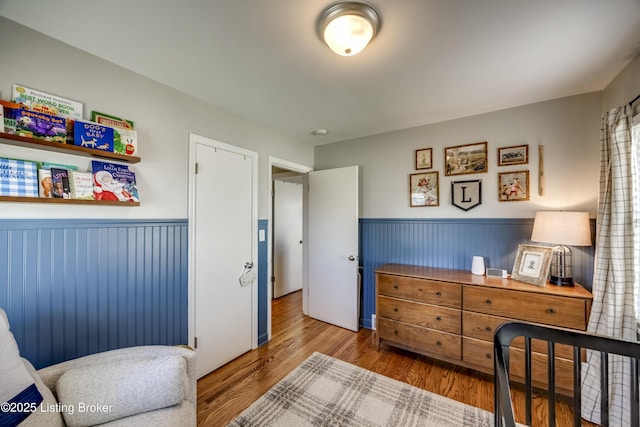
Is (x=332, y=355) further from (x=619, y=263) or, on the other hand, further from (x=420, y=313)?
(x=619, y=263)

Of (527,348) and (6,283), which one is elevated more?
(6,283)

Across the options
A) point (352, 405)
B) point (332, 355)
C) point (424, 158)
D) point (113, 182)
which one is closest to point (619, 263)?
point (424, 158)

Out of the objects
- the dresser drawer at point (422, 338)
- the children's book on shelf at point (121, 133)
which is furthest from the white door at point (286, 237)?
the children's book on shelf at point (121, 133)

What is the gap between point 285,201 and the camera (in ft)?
14.1

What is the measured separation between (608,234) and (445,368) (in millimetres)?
1567

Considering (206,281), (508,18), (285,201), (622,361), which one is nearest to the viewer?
(508,18)

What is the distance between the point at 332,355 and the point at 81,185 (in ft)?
7.74

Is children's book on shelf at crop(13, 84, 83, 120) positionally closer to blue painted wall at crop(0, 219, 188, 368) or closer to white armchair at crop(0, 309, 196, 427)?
blue painted wall at crop(0, 219, 188, 368)

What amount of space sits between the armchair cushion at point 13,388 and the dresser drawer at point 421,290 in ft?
7.55

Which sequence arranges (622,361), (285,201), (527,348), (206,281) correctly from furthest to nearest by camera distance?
1. (285,201)
2. (206,281)
3. (622,361)
4. (527,348)

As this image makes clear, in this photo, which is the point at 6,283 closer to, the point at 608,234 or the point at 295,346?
the point at 295,346

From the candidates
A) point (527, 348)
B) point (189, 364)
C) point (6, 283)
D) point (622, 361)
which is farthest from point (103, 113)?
point (622, 361)

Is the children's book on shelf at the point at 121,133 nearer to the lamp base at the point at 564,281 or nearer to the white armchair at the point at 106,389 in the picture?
the white armchair at the point at 106,389

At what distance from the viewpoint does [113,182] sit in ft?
5.25
